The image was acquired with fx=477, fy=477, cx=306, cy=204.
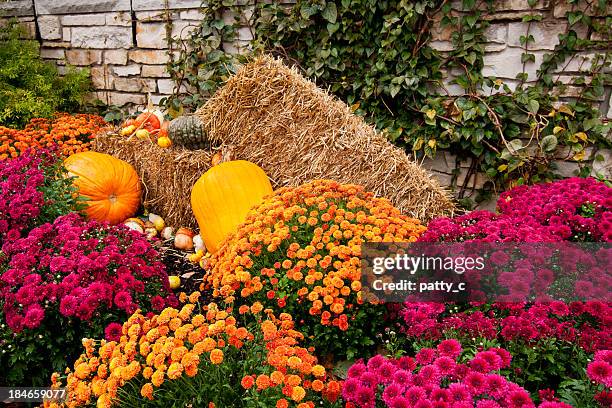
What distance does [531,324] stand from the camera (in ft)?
4.58

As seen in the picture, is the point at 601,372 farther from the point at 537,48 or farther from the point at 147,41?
the point at 147,41

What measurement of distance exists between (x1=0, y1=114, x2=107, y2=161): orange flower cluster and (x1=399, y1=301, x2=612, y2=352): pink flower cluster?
3135 millimetres

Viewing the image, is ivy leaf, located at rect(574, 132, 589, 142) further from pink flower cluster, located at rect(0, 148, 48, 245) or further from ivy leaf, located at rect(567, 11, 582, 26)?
pink flower cluster, located at rect(0, 148, 48, 245)

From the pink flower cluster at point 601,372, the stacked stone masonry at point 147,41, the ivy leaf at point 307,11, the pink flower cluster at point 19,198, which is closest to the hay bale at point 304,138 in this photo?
the ivy leaf at point 307,11

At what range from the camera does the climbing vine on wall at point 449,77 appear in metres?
2.94

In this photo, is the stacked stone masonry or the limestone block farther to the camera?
the limestone block

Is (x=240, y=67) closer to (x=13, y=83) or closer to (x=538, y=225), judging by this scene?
(x=538, y=225)

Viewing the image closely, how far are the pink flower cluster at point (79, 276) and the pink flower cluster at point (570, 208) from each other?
1625mm

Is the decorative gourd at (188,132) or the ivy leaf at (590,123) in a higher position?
the ivy leaf at (590,123)

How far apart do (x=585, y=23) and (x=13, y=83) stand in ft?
15.0

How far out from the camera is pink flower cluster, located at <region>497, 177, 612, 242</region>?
1.93 m

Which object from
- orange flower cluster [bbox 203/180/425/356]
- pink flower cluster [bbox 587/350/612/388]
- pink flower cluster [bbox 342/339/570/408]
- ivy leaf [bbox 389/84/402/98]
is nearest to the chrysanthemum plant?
orange flower cluster [bbox 203/180/425/356]

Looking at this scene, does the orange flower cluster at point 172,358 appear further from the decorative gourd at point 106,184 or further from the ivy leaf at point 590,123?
the ivy leaf at point 590,123

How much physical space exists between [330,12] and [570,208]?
209 cm
